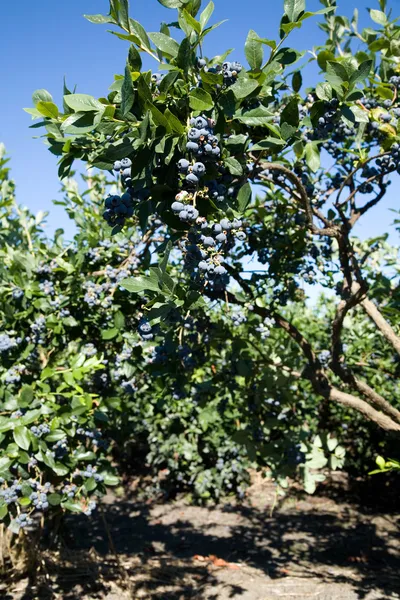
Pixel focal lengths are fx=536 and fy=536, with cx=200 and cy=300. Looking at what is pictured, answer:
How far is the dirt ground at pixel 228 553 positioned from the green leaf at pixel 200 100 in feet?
9.20

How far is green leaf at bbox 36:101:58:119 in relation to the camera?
5.51 feet

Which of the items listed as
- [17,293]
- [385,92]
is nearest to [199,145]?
[385,92]

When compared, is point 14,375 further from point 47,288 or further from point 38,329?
point 47,288

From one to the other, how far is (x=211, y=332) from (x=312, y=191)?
0.97 metres

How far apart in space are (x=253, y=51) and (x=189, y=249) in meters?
0.75

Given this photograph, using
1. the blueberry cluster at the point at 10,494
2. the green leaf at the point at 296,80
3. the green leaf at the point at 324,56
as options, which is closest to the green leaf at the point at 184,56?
the green leaf at the point at 324,56

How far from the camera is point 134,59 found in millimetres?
1492

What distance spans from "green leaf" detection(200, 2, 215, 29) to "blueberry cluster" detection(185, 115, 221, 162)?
0.98ft

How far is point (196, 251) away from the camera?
1.57 metres

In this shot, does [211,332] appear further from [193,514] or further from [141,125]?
[193,514]

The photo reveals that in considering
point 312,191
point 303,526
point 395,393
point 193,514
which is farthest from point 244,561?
point 312,191

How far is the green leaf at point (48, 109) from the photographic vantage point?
168 centimetres

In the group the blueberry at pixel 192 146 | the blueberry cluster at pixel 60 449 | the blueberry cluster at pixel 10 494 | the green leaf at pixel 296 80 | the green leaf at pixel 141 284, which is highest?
the green leaf at pixel 296 80

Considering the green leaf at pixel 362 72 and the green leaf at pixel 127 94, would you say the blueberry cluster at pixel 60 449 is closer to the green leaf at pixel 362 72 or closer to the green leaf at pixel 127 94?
the green leaf at pixel 127 94
